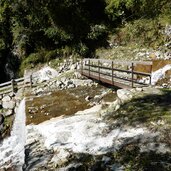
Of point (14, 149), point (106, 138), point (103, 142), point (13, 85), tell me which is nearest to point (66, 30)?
point (13, 85)

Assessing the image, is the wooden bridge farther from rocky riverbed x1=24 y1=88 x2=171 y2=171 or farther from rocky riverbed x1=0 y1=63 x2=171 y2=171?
rocky riverbed x1=24 y1=88 x2=171 y2=171

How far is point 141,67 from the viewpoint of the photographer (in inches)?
661

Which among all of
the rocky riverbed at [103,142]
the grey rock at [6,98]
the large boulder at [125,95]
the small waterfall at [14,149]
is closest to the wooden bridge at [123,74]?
the large boulder at [125,95]

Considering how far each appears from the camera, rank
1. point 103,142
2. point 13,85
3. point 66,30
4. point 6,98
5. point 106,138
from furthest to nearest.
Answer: point 66,30 → point 13,85 → point 6,98 → point 106,138 → point 103,142

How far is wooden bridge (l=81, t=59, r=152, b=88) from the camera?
12225mm

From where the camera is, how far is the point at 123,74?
14609 mm

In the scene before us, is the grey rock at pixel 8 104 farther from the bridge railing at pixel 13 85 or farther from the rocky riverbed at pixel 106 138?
the rocky riverbed at pixel 106 138

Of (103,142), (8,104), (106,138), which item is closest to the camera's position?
(103,142)

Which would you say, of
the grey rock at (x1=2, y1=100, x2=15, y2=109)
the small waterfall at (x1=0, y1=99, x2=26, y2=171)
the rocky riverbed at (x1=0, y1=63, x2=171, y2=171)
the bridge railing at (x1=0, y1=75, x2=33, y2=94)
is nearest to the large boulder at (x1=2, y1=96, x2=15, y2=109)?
the grey rock at (x1=2, y1=100, x2=15, y2=109)

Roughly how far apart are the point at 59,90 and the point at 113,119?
28.0 feet

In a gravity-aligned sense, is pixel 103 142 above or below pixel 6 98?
above

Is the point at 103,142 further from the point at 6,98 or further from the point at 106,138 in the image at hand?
the point at 6,98

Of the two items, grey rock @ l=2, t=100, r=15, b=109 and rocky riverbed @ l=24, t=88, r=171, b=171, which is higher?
rocky riverbed @ l=24, t=88, r=171, b=171

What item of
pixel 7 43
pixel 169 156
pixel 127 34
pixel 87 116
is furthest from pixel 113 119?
pixel 7 43
